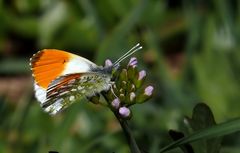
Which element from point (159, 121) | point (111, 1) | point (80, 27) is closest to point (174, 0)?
point (80, 27)

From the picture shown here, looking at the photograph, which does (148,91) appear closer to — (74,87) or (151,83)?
(74,87)

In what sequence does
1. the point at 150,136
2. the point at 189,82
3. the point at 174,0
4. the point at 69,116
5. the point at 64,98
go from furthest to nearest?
the point at 174,0 → the point at 189,82 → the point at 150,136 → the point at 69,116 → the point at 64,98

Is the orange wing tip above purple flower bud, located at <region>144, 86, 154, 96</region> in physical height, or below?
above

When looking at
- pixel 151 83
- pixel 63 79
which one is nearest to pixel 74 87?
pixel 63 79

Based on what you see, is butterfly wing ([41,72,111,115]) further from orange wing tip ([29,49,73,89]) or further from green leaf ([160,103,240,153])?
green leaf ([160,103,240,153])

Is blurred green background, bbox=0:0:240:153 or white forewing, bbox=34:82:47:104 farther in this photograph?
blurred green background, bbox=0:0:240:153

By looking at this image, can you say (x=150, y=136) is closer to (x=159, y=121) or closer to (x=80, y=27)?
(x=159, y=121)

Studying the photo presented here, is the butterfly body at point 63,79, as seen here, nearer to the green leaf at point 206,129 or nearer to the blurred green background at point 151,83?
the green leaf at point 206,129

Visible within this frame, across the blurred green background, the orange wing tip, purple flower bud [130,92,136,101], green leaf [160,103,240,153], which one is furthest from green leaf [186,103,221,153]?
the blurred green background
